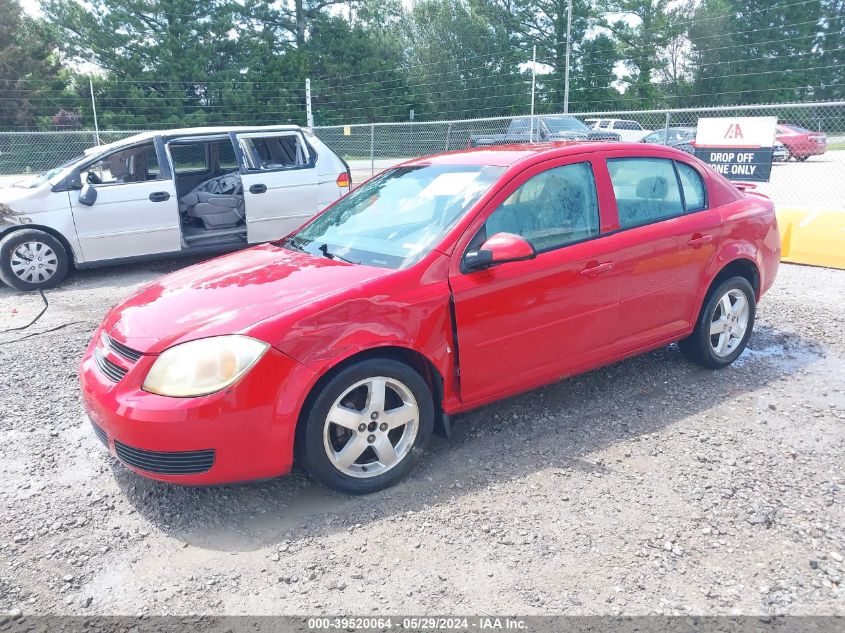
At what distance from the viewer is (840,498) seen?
3.16m

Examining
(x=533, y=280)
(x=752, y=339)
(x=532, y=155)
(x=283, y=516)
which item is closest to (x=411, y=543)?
(x=283, y=516)

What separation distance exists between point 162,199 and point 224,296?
5108 millimetres

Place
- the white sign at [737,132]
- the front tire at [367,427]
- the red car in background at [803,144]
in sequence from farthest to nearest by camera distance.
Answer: the red car in background at [803,144] → the white sign at [737,132] → the front tire at [367,427]

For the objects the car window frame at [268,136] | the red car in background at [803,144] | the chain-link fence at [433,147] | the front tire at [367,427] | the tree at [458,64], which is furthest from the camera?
A: the tree at [458,64]

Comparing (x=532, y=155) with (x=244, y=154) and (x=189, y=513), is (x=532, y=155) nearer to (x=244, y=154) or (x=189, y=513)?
(x=189, y=513)

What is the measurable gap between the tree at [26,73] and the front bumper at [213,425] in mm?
38643

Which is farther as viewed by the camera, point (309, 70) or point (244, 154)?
point (309, 70)

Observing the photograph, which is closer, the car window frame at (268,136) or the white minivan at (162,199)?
the white minivan at (162,199)

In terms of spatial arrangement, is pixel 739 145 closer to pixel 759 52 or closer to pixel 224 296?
pixel 224 296

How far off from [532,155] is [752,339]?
2.77 m

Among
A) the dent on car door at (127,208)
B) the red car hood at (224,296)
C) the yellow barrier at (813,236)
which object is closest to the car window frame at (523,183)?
the red car hood at (224,296)

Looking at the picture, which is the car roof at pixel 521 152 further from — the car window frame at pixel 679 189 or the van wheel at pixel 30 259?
the van wheel at pixel 30 259

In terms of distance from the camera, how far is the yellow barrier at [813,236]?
7523 millimetres

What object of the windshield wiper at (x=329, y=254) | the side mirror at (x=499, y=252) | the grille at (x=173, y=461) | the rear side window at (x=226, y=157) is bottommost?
the grille at (x=173, y=461)
